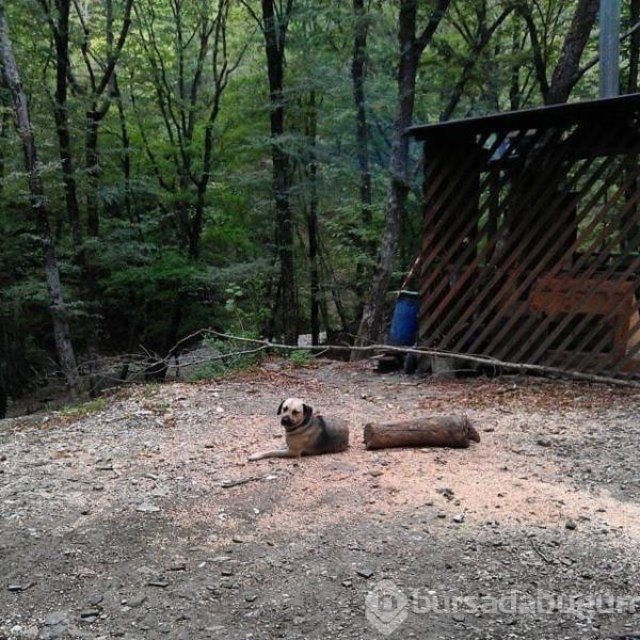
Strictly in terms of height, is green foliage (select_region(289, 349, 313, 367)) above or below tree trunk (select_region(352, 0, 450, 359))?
below

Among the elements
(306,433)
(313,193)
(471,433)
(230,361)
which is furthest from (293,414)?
(313,193)

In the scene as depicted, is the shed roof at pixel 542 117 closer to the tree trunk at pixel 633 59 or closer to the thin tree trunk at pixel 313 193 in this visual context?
the thin tree trunk at pixel 313 193

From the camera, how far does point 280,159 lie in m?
12.3

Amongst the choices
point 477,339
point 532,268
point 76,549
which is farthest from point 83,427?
point 532,268

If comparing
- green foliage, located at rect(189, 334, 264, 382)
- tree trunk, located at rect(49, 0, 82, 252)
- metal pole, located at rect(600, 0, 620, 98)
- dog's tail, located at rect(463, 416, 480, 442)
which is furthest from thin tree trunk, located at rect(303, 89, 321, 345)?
dog's tail, located at rect(463, 416, 480, 442)

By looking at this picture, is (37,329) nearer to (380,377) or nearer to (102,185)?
(102,185)

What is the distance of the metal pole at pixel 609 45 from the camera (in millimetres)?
7316

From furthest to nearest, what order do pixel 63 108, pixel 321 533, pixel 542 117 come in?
pixel 63 108 < pixel 542 117 < pixel 321 533

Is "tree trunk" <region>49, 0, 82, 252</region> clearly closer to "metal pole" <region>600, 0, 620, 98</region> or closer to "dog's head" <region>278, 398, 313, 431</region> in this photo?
"dog's head" <region>278, 398, 313, 431</region>

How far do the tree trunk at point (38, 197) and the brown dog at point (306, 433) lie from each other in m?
5.75

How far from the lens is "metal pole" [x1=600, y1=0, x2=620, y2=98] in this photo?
732 cm

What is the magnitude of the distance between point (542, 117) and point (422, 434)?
397cm

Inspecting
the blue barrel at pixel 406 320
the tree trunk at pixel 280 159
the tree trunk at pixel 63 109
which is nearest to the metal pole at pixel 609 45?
the blue barrel at pixel 406 320

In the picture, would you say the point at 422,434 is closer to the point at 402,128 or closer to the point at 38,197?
the point at 402,128
